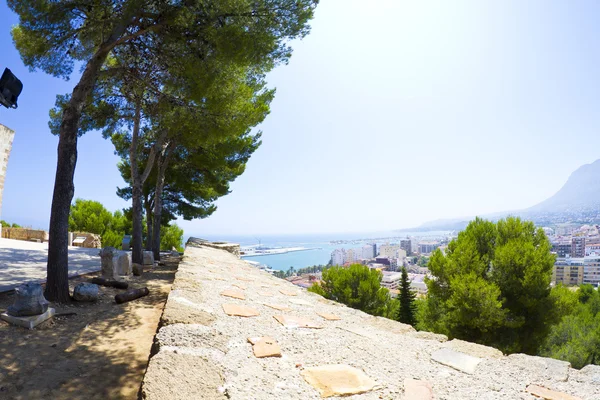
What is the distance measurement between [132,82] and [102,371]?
5540mm

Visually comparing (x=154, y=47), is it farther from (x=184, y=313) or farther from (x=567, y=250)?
(x=567, y=250)

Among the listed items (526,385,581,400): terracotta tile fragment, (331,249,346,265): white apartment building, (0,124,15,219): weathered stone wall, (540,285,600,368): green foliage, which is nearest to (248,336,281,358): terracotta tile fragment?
(526,385,581,400): terracotta tile fragment

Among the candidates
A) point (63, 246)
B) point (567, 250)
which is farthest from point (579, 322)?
point (567, 250)

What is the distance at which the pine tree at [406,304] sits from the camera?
16.8 metres

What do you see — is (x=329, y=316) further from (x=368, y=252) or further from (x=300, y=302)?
(x=368, y=252)

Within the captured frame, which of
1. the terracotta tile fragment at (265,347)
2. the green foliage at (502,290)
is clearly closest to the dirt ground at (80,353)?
the terracotta tile fragment at (265,347)

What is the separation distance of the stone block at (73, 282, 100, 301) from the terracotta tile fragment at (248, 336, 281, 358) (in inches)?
106

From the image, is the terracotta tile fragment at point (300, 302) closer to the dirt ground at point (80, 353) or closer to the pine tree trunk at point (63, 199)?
the dirt ground at point (80, 353)

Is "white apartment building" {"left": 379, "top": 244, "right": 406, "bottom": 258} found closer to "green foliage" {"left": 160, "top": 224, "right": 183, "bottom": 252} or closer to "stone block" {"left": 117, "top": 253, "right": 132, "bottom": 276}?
"green foliage" {"left": 160, "top": 224, "right": 183, "bottom": 252}

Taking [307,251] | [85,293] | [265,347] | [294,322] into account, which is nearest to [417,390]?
[265,347]

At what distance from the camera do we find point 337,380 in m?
1.39

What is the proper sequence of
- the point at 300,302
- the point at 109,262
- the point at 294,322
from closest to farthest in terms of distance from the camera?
the point at 294,322 → the point at 300,302 → the point at 109,262

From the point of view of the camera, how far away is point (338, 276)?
51.1ft

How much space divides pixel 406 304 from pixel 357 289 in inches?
142
